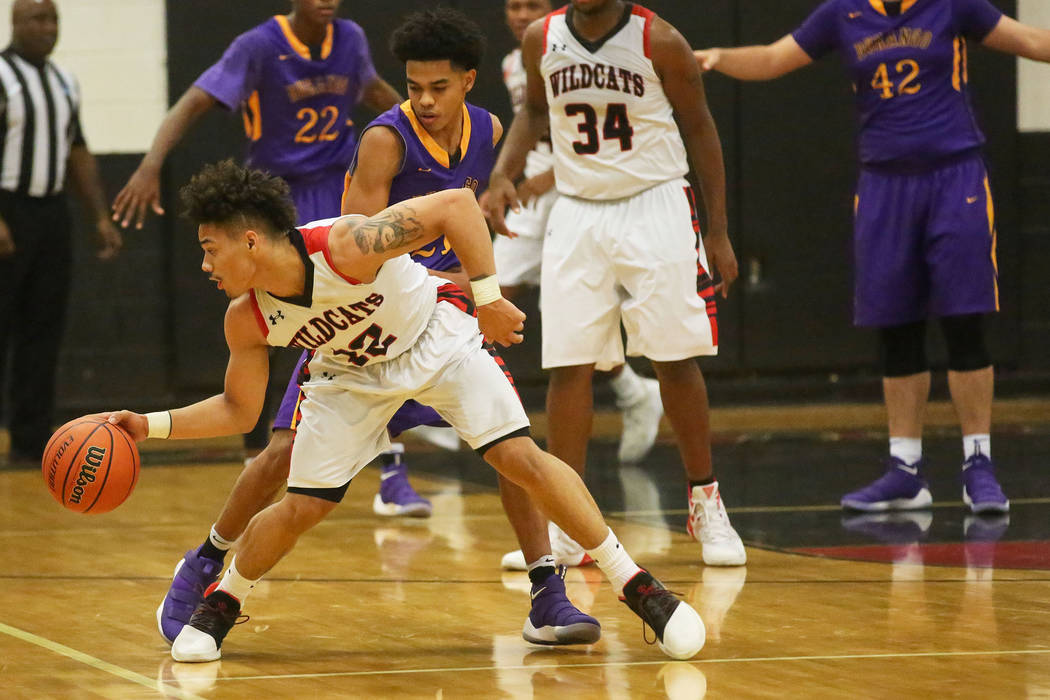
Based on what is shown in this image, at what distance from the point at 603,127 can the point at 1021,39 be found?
69.9 inches

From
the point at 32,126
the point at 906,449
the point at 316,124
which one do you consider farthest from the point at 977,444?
the point at 32,126

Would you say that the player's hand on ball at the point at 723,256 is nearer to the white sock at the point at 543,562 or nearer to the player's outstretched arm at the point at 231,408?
the white sock at the point at 543,562

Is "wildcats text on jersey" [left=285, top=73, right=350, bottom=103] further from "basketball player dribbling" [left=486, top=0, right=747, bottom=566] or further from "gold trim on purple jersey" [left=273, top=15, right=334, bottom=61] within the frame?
"basketball player dribbling" [left=486, top=0, right=747, bottom=566]

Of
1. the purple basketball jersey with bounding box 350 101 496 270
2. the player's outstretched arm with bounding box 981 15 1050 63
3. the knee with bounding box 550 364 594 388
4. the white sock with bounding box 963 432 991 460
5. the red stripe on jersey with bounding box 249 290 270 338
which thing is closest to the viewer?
the red stripe on jersey with bounding box 249 290 270 338

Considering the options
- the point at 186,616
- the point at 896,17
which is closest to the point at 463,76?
the point at 186,616

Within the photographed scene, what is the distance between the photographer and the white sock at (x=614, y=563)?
3.94m

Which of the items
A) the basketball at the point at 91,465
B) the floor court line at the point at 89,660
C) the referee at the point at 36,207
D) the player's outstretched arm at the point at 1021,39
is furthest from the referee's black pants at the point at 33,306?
the player's outstretched arm at the point at 1021,39

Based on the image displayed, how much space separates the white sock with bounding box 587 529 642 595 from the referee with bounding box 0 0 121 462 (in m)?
4.61

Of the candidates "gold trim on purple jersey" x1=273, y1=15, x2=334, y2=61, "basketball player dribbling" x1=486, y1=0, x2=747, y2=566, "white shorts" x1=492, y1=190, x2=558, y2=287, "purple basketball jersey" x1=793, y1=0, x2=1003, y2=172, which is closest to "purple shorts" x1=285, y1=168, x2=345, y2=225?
"gold trim on purple jersey" x1=273, y1=15, x2=334, y2=61

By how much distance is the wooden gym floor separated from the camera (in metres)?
3.73

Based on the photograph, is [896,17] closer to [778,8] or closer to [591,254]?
[591,254]

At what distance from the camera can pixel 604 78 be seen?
17.0 feet

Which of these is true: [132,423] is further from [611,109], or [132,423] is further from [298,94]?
[298,94]

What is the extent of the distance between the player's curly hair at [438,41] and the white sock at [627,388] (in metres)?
3.49
